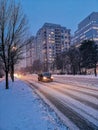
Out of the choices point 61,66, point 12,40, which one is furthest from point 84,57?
point 12,40

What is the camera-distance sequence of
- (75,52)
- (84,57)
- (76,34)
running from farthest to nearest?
(76,34) < (75,52) < (84,57)

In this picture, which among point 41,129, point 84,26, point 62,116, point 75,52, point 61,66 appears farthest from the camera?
point 84,26

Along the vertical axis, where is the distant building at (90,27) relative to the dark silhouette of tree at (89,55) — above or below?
above

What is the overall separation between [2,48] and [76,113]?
15.0m

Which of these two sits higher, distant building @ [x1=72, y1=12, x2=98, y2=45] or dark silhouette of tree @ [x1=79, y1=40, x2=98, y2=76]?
distant building @ [x1=72, y1=12, x2=98, y2=45]

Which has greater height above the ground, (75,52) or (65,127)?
(75,52)

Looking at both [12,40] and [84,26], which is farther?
[84,26]

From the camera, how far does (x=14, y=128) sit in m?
7.46

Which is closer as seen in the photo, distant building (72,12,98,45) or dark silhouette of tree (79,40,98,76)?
dark silhouette of tree (79,40,98,76)

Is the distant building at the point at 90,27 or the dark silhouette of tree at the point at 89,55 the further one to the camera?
the distant building at the point at 90,27

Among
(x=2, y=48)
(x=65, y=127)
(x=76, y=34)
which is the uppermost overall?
(x=76, y=34)

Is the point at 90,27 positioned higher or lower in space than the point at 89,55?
higher

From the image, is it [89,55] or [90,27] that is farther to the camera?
[90,27]

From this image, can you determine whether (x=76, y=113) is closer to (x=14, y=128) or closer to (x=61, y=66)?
(x=14, y=128)
